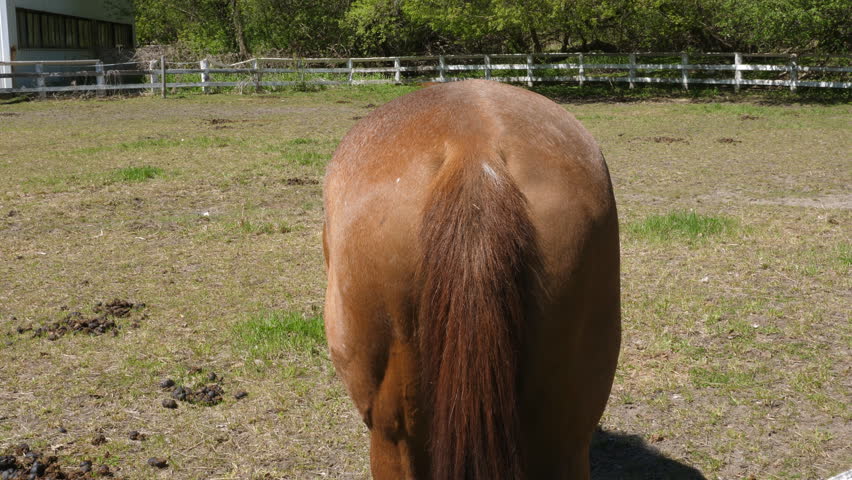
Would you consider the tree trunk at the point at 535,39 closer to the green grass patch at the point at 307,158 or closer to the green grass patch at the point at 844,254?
the green grass patch at the point at 307,158

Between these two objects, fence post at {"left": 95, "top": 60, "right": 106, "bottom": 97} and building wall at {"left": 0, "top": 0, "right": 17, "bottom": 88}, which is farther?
building wall at {"left": 0, "top": 0, "right": 17, "bottom": 88}

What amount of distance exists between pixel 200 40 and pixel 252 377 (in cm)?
3270

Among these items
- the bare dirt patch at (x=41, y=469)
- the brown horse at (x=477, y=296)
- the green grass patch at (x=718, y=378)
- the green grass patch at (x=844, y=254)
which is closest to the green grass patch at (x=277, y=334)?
the bare dirt patch at (x=41, y=469)

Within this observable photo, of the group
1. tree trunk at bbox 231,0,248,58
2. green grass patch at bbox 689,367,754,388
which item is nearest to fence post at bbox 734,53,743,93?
tree trunk at bbox 231,0,248,58

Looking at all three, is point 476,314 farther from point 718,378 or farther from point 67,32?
point 67,32

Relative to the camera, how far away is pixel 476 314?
1814mm

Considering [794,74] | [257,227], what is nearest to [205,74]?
[794,74]

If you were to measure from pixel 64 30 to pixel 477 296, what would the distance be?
102ft

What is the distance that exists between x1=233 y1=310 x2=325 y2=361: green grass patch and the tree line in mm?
17895

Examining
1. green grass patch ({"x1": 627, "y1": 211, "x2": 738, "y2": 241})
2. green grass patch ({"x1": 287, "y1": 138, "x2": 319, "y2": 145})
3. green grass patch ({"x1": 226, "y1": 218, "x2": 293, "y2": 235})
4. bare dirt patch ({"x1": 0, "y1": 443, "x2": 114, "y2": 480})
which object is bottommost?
bare dirt patch ({"x1": 0, "y1": 443, "x2": 114, "y2": 480})

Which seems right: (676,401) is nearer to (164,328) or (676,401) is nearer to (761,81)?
(164,328)

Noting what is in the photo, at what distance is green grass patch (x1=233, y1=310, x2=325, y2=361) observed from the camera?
4555 millimetres

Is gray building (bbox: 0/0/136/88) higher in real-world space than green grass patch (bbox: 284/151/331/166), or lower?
higher

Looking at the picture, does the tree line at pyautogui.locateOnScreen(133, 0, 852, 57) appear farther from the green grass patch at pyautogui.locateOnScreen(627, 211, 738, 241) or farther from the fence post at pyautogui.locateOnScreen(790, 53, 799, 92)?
the green grass patch at pyautogui.locateOnScreen(627, 211, 738, 241)
